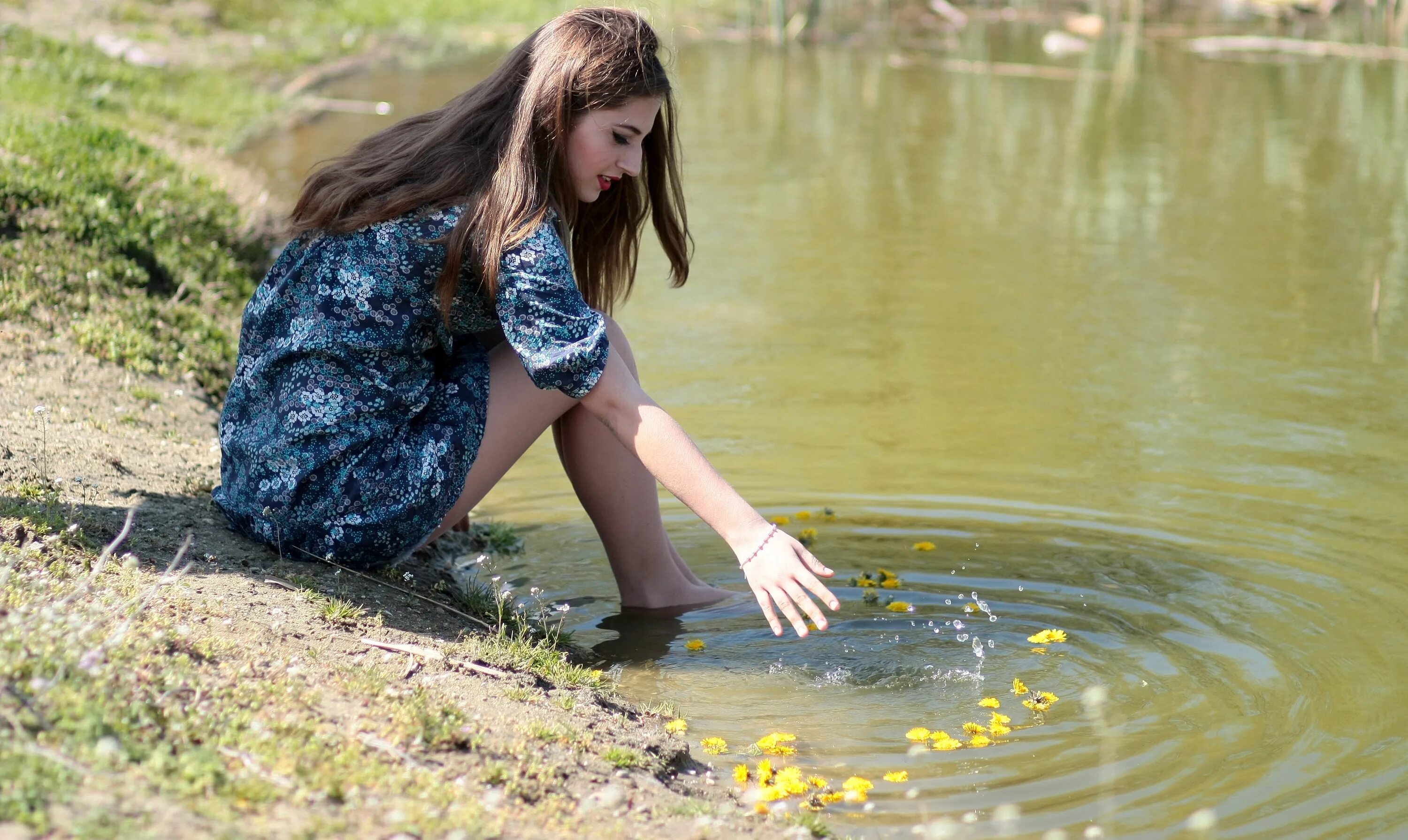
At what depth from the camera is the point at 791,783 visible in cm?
290

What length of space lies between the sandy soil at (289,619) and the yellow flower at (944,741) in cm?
49

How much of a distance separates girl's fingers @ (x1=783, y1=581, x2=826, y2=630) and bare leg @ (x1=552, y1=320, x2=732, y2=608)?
823 millimetres

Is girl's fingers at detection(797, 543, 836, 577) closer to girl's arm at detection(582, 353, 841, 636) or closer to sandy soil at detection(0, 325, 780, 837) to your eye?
girl's arm at detection(582, 353, 841, 636)

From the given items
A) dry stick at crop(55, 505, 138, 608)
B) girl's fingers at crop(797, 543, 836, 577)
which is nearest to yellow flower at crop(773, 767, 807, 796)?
girl's fingers at crop(797, 543, 836, 577)

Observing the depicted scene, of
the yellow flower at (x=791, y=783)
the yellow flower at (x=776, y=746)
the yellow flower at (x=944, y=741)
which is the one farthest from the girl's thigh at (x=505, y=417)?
the yellow flower at (x=944, y=741)

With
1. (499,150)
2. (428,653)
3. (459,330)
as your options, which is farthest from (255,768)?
(499,150)

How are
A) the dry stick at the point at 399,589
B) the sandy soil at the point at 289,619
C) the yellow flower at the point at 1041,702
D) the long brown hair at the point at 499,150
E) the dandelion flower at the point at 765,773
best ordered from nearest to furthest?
the sandy soil at the point at 289,619, the dandelion flower at the point at 765,773, the long brown hair at the point at 499,150, the yellow flower at the point at 1041,702, the dry stick at the point at 399,589

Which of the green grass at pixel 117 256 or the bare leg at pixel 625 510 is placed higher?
the green grass at pixel 117 256

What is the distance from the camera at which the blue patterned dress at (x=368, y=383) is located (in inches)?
125

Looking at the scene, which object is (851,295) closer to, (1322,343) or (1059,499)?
(1322,343)

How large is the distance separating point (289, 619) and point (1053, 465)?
2.95 metres

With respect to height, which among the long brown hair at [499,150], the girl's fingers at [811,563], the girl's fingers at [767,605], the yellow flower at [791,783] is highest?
the long brown hair at [499,150]

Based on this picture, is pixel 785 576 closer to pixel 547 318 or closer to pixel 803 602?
pixel 803 602

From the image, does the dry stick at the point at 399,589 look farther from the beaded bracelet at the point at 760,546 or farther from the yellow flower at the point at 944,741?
the yellow flower at the point at 944,741
